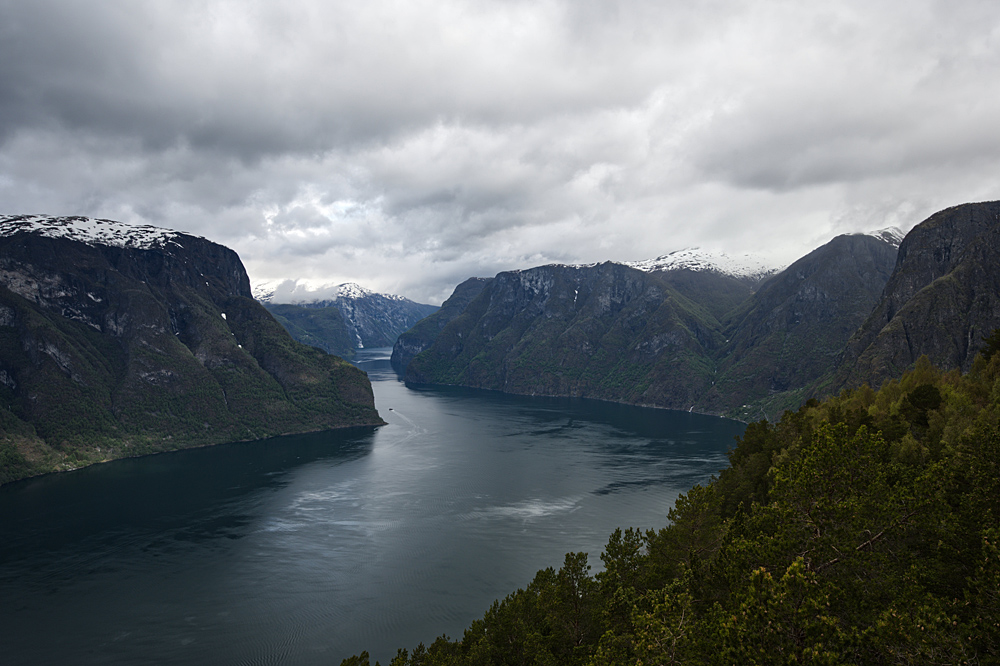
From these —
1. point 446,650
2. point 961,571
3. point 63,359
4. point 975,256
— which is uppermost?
point 975,256

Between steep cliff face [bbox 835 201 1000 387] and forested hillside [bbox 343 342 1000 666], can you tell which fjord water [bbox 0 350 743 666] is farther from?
steep cliff face [bbox 835 201 1000 387]

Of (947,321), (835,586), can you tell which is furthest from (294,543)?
(947,321)

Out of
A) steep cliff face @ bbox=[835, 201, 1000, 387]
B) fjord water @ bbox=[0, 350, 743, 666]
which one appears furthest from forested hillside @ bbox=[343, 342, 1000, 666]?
steep cliff face @ bbox=[835, 201, 1000, 387]

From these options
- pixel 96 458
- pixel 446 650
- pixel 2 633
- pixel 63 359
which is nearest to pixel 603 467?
pixel 446 650

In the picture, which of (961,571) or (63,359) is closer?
(961,571)

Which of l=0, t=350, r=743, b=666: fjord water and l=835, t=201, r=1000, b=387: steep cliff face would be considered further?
l=835, t=201, r=1000, b=387: steep cliff face

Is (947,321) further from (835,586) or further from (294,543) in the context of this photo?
(294,543)

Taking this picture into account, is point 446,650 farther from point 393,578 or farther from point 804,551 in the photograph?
point 393,578

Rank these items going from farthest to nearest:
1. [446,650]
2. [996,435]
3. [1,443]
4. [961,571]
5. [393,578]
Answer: [1,443]
[393,578]
[446,650]
[996,435]
[961,571]
